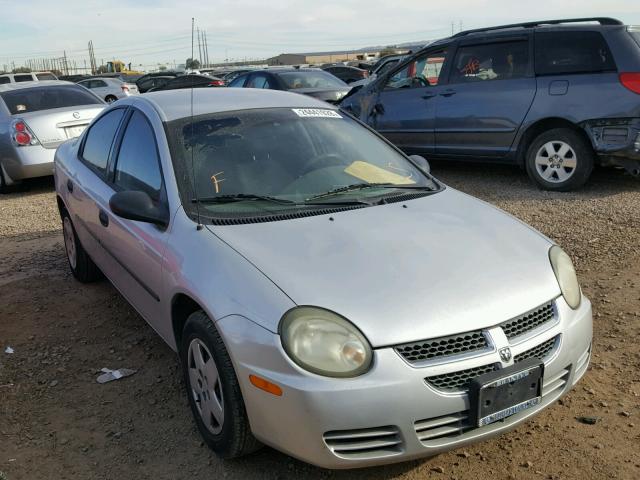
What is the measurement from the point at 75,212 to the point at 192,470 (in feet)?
8.51

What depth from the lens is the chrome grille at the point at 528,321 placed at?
8.15ft

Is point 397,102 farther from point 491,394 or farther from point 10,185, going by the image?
point 491,394

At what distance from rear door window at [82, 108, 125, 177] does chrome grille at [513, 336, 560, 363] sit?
9.38 ft

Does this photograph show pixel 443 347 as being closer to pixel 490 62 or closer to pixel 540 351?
pixel 540 351

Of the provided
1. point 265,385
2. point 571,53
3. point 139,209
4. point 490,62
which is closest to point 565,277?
point 265,385

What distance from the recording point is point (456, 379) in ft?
7.74

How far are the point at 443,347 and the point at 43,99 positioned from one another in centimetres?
859

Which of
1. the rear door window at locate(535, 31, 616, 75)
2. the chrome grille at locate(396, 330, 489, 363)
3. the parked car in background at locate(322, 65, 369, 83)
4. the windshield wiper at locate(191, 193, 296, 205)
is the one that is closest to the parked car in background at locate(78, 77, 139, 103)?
the parked car in background at locate(322, 65, 369, 83)

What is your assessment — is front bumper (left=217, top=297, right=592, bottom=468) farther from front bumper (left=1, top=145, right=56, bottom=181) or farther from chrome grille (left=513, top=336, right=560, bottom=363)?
front bumper (left=1, top=145, right=56, bottom=181)

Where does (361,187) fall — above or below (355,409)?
above

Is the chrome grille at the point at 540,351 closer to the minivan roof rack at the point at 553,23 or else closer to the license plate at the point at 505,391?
the license plate at the point at 505,391

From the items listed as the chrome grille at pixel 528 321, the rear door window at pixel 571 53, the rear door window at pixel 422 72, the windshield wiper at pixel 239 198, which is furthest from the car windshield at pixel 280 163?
the rear door window at pixel 422 72

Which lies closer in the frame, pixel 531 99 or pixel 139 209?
pixel 139 209

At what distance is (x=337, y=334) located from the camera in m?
2.35
